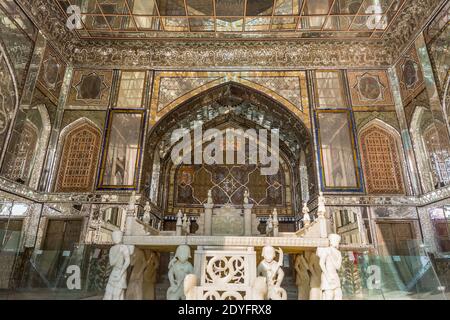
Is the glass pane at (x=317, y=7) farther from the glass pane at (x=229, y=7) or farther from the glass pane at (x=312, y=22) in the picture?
the glass pane at (x=229, y=7)

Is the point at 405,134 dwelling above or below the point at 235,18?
below

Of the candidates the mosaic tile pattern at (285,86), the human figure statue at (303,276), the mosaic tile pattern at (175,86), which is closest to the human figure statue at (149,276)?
the human figure statue at (303,276)

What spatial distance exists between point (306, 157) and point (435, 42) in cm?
456

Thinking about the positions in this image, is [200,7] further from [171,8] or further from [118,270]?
[118,270]

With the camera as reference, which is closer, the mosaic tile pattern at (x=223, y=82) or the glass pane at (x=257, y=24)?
the glass pane at (x=257, y=24)

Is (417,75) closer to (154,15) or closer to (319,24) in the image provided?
(319,24)

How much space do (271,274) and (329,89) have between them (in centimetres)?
781

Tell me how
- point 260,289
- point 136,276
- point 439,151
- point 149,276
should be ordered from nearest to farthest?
1. point 260,289
2. point 136,276
3. point 149,276
4. point 439,151

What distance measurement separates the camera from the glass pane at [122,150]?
860 centimetres

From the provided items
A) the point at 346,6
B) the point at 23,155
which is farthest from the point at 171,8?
the point at 23,155

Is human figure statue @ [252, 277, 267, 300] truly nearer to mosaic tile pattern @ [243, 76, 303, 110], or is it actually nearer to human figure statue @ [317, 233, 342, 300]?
human figure statue @ [317, 233, 342, 300]

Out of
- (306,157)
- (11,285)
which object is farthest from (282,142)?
(11,285)

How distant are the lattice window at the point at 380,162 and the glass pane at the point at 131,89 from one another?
7225 mm

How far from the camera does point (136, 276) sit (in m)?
3.96
